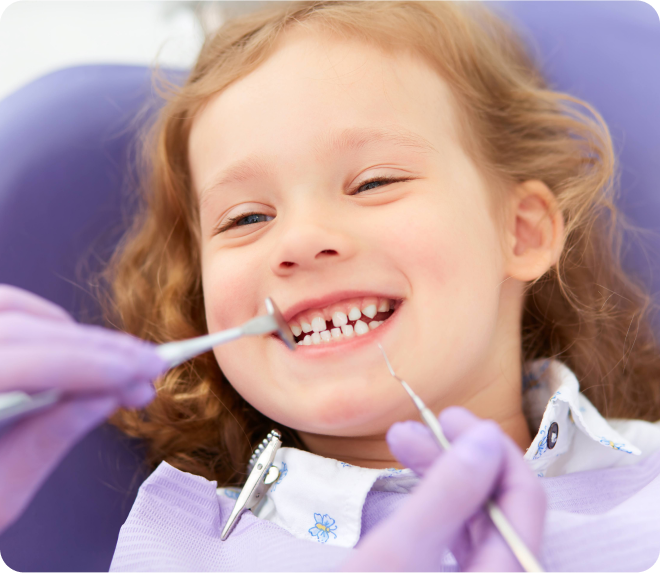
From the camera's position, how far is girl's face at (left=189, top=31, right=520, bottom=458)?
0.92 meters

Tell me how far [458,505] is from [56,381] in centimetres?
38

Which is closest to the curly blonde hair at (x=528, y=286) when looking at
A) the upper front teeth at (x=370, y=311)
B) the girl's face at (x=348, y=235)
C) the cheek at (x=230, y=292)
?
the girl's face at (x=348, y=235)

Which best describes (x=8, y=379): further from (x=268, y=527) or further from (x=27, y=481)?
(x=268, y=527)

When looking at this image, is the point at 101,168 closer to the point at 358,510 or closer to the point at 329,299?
the point at 329,299

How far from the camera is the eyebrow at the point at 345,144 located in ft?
3.16

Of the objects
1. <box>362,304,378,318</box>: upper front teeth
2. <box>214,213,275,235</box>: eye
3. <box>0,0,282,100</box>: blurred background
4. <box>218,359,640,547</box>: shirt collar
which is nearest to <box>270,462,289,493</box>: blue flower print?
<box>218,359,640,547</box>: shirt collar

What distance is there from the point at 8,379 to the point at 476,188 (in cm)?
75

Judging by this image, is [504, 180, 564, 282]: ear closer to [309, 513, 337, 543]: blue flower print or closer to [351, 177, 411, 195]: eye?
[351, 177, 411, 195]: eye

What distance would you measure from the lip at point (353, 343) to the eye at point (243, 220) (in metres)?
0.25

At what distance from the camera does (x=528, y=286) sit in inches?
47.3

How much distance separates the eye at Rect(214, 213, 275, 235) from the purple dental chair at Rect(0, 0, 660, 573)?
0.38 m

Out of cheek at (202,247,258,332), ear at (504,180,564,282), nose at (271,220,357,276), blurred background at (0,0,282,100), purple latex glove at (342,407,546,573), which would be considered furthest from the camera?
blurred background at (0,0,282,100)

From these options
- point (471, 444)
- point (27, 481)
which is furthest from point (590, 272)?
point (27, 481)

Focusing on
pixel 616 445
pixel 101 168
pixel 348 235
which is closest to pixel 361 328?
pixel 348 235
